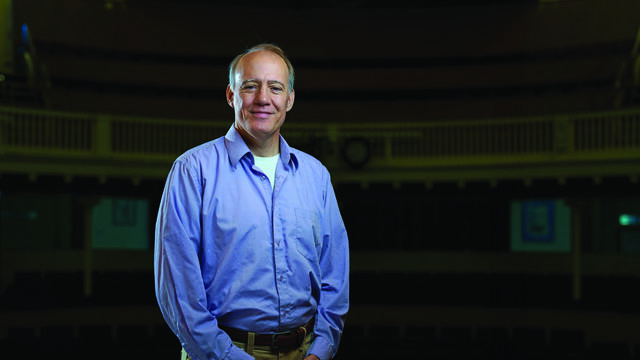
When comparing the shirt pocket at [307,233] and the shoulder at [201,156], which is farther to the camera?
the shirt pocket at [307,233]

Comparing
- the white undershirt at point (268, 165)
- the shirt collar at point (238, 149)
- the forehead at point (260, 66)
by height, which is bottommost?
the white undershirt at point (268, 165)

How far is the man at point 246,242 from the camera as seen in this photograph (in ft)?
6.77

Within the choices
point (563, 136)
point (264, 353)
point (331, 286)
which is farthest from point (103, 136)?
point (264, 353)

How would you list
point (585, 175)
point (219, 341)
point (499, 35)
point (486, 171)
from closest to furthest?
point (219, 341)
point (585, 175)
point (486, 171)
point (499, 35)

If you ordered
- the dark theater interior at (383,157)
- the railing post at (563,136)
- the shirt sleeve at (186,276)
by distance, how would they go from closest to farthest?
the shirt sleeve at (186,276), the dark theater interior at (383,157), the railing post at (563,136)

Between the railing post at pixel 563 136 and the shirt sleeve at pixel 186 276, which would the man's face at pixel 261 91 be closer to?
the shirt sleeve at pixel 186 276

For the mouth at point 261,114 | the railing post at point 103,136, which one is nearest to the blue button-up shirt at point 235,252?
the mouth at point 261,114

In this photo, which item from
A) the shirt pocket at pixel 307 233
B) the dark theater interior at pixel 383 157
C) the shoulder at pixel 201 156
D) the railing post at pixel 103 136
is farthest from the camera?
the railing post at pixel 103 136

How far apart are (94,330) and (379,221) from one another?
8.39 metres

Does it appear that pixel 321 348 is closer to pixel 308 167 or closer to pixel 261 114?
pixel 308 167

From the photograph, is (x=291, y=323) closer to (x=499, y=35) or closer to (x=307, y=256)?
(x=307, y=256)

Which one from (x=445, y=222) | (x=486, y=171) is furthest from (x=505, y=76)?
(x=486, y=171)

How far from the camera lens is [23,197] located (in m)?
16.7

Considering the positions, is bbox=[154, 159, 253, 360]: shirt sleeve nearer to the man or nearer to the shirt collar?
the man
